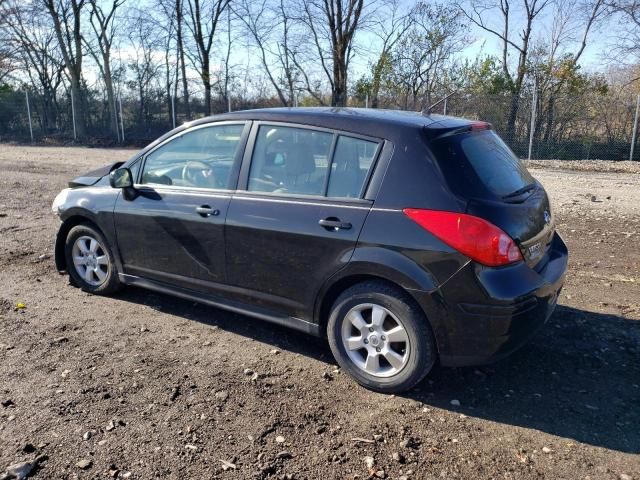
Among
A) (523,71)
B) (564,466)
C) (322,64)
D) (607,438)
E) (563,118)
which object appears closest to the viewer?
(564,466)

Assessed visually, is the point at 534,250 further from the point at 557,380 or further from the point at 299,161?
the point at 299,161

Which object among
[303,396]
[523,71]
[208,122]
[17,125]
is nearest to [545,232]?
[303,396]

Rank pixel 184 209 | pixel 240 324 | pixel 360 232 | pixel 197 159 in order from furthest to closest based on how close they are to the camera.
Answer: pixel 240 324 → pixel 197 159 → pixel 184 209 → pixel 360 232

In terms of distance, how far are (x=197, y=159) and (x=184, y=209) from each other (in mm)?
426

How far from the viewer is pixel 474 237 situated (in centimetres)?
313

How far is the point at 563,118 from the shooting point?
1669 cm

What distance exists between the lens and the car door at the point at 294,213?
355 cm

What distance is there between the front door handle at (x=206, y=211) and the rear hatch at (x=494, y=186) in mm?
1674

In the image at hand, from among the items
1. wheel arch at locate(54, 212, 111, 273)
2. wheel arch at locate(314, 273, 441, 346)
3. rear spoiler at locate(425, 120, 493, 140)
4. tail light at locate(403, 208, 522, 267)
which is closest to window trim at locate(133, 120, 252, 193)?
wheel arch at locate(54, 212, 111, 273)

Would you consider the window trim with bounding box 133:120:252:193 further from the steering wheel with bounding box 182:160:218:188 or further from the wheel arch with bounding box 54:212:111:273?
the wheel arch with bounding box 54:212:111:273

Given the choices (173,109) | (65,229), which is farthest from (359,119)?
(173,109)

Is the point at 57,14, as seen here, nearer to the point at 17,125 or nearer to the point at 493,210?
the point at 17,125

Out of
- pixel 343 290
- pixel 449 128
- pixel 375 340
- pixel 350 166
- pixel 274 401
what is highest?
pixel 449 128

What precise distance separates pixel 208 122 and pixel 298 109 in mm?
767
